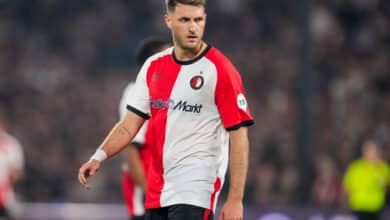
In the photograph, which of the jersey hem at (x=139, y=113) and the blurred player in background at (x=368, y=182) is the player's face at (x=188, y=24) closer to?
the jersey hem at (x=139, y=113)

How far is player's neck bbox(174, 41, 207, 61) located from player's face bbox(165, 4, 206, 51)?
3cm

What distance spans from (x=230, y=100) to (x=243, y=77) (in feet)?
38.7

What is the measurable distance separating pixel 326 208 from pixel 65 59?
8437 millimetres

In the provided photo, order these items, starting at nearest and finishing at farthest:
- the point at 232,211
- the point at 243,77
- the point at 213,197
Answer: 1. the point at 232,211
2. the point at 213,197
3. the point at 243,77

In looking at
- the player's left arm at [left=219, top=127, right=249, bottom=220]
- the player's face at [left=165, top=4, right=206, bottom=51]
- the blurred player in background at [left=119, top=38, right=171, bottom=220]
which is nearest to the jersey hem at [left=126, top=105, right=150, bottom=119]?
the player's face at [left=165, top=4, right=206, bottom=51]

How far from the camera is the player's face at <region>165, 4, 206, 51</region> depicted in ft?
18.2

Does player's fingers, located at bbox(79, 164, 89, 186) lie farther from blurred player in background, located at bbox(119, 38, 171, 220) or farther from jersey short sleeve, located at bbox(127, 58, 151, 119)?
blurred player in background, located at bbox(119, 38, 171, 220)

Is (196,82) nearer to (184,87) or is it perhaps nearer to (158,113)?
(184,87)

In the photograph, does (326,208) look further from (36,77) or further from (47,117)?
(36,77)

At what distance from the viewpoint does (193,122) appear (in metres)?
5.64

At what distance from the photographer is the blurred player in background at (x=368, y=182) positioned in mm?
13625

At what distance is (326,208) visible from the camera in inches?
519

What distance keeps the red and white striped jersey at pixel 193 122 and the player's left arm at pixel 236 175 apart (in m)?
0.07

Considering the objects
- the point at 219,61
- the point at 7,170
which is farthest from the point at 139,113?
the point at 7,170
